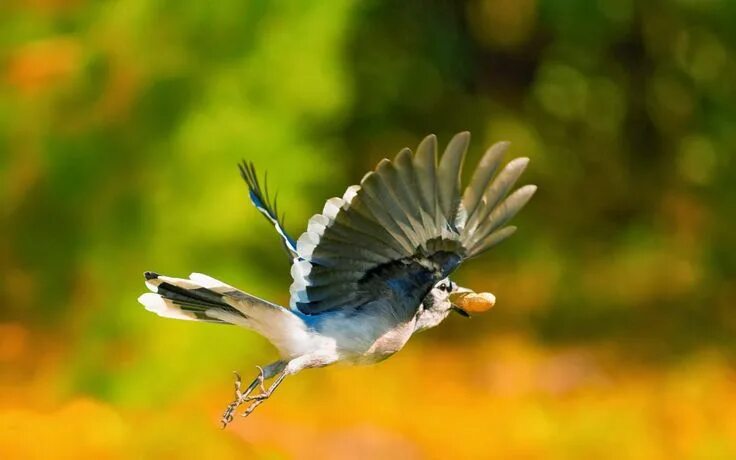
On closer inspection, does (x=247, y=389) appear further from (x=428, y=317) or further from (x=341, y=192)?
(x=341, y=192)

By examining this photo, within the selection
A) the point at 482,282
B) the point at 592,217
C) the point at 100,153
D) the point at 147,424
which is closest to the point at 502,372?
the point at 482,282

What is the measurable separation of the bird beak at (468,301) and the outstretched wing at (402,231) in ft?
0.14

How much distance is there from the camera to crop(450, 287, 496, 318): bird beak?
80 cm

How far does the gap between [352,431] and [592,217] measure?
610 mm

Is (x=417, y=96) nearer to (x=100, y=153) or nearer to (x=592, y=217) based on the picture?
(x=592, y=217)

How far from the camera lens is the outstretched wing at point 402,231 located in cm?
68

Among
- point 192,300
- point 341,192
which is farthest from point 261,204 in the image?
point 341,192

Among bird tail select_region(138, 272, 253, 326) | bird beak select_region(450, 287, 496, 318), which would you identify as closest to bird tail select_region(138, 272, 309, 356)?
bird tail select_region(138, 272, 253, 326)

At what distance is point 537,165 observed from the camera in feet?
6.35

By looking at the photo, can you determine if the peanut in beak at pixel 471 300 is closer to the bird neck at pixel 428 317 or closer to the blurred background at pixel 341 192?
the bird neck at pixel 428 317

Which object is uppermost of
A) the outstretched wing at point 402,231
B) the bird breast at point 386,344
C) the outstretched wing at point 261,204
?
the outstretched wing at point 261,204

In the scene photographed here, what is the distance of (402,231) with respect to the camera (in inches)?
28.7

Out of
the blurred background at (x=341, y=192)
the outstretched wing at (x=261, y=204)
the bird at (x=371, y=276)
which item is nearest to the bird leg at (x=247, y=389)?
the bird at (x=371, y=276)

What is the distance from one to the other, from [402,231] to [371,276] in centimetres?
6
